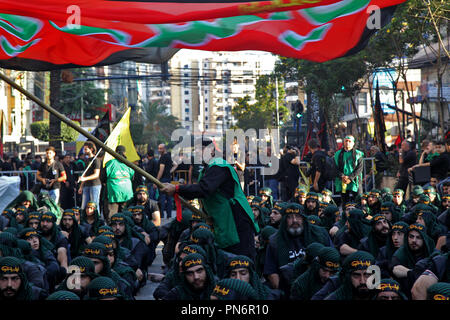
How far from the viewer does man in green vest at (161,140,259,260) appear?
24.6 feet

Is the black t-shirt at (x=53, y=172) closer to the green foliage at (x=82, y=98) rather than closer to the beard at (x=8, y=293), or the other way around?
the beard at (x=8, y=293)

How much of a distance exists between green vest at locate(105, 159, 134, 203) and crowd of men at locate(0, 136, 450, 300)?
0.02m

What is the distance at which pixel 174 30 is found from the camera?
8.79 meters

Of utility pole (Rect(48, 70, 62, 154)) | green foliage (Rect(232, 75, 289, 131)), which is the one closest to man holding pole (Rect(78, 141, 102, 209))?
utility pole (Rect(48, 70, 62, 154))

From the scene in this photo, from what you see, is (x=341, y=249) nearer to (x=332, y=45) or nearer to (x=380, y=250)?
(x=380, y=250)

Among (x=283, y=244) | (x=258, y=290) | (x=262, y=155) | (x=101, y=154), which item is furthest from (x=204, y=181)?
(x=262, y=155)

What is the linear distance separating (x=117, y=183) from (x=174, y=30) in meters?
6.45

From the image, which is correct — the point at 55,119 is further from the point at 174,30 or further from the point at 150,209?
the point at 174,30

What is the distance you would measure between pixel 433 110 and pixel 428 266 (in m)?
42.1

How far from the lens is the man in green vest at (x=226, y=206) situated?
7484 mm

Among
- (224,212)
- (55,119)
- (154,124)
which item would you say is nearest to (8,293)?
(224,212)

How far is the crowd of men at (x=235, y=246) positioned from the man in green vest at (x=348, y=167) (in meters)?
0.02

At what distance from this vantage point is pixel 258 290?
24.7ft

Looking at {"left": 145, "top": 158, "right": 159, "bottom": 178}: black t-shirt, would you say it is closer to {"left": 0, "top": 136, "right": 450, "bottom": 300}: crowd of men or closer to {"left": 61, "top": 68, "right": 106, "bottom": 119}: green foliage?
{"left": 0, "top": 136, "right": 450, "bottom": 300}: crowd of men
